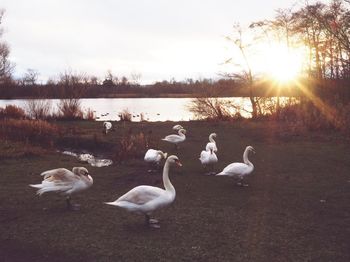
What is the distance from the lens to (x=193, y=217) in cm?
838

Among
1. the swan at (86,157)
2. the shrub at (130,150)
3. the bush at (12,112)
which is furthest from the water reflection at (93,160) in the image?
the bush at (12,112)

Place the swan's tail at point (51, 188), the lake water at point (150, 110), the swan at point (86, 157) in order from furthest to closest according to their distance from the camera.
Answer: the lake water at point (150, 110)
the swan at point (86, 157)
the swan's tail at point (51, 188)

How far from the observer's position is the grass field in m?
6.70

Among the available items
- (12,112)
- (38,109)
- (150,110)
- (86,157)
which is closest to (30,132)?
(86,157)

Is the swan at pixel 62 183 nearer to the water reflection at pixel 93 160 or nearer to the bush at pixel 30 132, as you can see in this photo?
the water reflection at pixel 93 160

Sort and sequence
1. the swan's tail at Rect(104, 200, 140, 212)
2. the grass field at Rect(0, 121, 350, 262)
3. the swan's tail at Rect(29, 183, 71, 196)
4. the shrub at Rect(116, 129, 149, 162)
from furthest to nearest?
the shrub at Rect(116, 129, 149, 162)
the swan's tail at Rect(29, 183, 71, 196)
the swan's tail at Rect(104, 200, 140, 212)
the grass field at Rect(0, 121, 350, 262)

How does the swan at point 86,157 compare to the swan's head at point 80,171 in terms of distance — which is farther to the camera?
the swan at point 86,157

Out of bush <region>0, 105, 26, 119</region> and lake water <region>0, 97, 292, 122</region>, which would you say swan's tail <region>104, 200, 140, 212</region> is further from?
Answer: lake water <region>0, 97, 292, 122</region>

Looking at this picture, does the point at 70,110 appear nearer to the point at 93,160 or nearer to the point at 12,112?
the point at 12,112

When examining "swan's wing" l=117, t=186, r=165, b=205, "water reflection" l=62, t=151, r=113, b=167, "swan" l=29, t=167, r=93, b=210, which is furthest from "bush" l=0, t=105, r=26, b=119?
"swan's wing" l=117, t=186, r=165, b=205

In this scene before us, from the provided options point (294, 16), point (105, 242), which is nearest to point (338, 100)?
point (294, 16)

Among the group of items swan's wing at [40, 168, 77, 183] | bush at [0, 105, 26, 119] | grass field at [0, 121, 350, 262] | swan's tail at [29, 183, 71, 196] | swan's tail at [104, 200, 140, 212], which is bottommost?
grass field at [0, 121, 350, 262]

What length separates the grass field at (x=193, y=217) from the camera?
6703 mm

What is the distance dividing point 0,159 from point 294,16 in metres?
22.6
